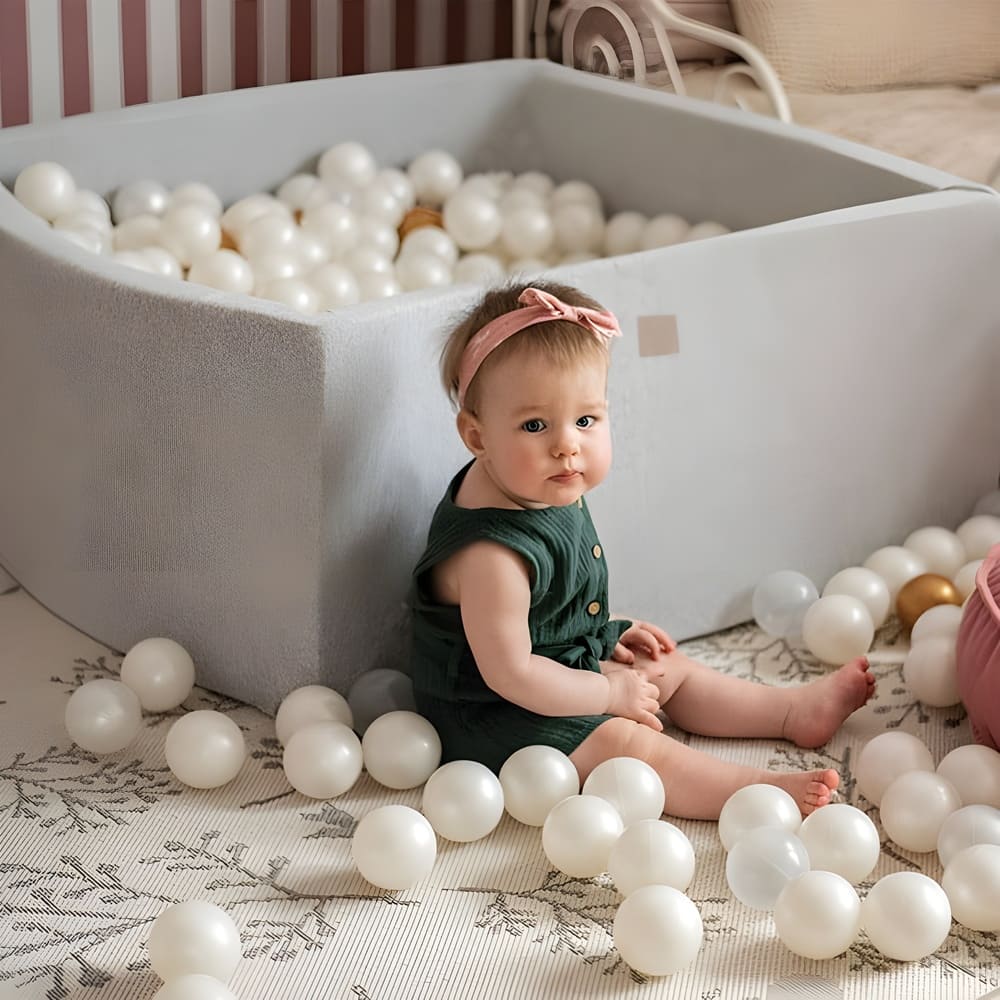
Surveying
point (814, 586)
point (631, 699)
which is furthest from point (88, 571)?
point (814, 586)

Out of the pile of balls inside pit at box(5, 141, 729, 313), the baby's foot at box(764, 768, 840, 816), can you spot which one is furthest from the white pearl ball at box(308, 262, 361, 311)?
the baby's foot at box(764, 768, 840, 816)

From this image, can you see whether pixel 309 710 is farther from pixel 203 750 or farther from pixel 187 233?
pixel 187 233

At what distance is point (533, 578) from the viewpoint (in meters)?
1.36

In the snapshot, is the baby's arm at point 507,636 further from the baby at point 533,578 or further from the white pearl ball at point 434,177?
the white pearl ball at point 434,177

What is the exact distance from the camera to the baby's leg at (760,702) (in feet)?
4.85

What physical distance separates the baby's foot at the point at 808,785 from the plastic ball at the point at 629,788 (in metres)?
0.12

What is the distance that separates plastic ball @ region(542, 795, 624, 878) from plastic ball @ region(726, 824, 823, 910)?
0.34 ft

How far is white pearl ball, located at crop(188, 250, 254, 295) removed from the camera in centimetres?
185

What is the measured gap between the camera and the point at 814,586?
5.63 feet

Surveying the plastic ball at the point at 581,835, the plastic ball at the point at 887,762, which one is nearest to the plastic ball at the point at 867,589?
the plastic ball at the point at 887,762

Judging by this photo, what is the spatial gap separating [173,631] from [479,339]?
48 centimetres

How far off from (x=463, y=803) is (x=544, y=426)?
34cm

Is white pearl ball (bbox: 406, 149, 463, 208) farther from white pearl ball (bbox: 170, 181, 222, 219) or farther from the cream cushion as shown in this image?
the cream cushion

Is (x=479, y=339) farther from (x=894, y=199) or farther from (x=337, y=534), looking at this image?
(x=894, y=199)
